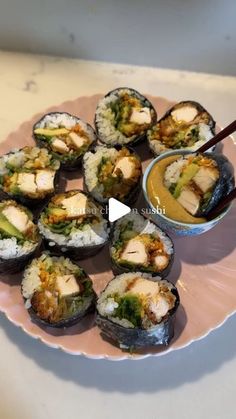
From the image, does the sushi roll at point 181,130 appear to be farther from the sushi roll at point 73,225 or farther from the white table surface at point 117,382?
the white table surface at point 117,382

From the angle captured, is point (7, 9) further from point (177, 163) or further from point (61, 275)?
point (61, 275)

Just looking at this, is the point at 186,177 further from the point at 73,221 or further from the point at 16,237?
the point at 16,237

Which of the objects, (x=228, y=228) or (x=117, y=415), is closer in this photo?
(x=117, y=415)

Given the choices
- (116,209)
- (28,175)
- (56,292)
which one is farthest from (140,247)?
(28,175)

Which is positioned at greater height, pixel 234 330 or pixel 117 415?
pixel 234 330

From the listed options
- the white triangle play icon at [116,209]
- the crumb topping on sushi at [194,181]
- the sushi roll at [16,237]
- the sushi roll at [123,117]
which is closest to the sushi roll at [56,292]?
the sushi roll at [16,237]

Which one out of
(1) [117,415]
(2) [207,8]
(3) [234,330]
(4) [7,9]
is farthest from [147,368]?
(4) [7,9]
